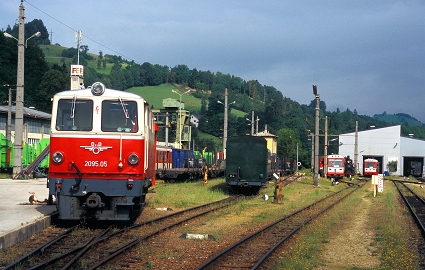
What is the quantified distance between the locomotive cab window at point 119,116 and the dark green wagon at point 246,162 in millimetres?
13001

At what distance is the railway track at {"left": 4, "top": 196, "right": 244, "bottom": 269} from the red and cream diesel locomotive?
546 mm

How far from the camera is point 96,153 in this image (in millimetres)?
12219

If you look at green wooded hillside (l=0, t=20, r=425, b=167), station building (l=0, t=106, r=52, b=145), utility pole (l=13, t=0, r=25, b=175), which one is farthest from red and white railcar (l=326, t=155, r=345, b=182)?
utility pole (l=13, t=0, r=25, b=175)

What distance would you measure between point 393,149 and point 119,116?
77.7 m

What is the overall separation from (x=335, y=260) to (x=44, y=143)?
32.8m

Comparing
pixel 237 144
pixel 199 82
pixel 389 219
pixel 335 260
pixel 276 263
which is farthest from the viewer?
pixel 199 82

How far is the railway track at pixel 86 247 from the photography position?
8742 mm

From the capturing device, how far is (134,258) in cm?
968

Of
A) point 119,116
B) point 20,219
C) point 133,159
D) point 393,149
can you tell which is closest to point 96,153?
point 133,159

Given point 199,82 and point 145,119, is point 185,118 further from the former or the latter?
point 199,82

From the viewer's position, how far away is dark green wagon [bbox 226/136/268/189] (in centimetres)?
2505

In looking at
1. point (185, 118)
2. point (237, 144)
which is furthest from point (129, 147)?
point (185, 118)

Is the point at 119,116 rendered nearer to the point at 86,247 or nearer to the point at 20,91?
the point at 86,247

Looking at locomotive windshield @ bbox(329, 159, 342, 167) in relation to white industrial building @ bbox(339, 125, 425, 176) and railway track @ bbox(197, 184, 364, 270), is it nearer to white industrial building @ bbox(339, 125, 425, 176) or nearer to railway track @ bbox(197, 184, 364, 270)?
white industrial building @ bbox(339, 125, 425, 176)
